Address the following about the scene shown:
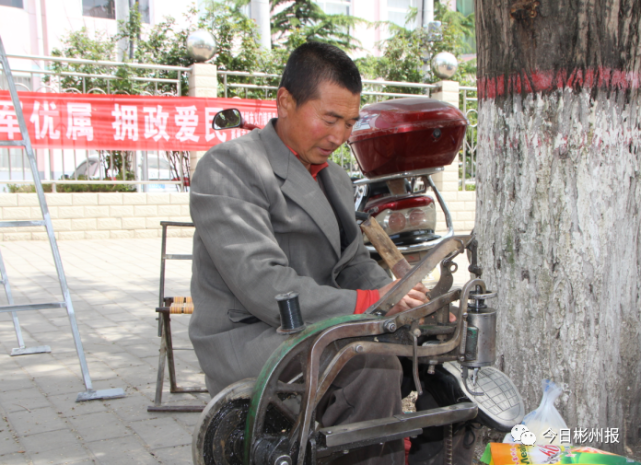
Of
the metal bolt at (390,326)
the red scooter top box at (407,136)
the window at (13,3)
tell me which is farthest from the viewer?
the window at (13,3)

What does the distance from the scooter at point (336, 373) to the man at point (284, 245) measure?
0.43 ft

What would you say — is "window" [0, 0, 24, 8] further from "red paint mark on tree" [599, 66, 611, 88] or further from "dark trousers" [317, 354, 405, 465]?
"dark trousers" [317, 354, 405, 465]

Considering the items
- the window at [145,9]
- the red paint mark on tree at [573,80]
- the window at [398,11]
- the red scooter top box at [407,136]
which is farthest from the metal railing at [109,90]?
the window at [398,11]

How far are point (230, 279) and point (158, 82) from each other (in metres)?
7.82

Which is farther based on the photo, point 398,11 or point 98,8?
point 398,11

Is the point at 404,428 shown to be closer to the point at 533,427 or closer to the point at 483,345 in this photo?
the point at 483,345

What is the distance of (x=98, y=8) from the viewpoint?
1727 centimetres

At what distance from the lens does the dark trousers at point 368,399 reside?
1.69m

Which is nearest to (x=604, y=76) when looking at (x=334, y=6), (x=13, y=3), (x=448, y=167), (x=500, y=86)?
(x=500, y=86)

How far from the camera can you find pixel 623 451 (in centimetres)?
247

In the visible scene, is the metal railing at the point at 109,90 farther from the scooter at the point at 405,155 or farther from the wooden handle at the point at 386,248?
the wooden handle at the point at 386,248

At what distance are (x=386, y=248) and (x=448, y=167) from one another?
8327 mm

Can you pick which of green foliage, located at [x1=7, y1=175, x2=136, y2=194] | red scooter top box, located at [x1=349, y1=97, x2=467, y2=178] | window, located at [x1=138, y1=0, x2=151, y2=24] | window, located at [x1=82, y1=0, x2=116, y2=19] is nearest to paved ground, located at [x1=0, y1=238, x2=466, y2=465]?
red scooter top box, located at [x1=349, y1=97, x2=467, y2=178]

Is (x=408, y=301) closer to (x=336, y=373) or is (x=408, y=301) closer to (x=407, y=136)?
(x=336, y=373)
